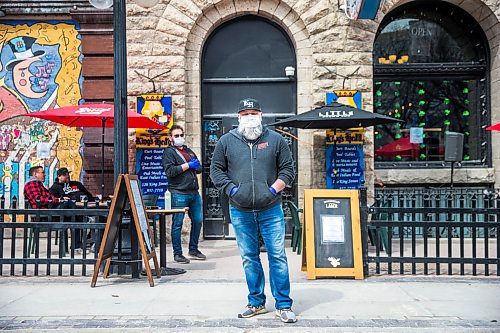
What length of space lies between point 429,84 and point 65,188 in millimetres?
8284

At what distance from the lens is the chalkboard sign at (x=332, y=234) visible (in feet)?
26.2

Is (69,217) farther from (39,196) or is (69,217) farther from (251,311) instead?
(251,311)

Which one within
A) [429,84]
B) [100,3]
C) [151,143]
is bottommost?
[151,143]

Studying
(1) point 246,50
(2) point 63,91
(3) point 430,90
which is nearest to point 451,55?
(3) point 430,90

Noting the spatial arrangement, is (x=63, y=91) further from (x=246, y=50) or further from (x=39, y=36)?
(x=246, y=50)

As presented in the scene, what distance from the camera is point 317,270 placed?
26.2 feet

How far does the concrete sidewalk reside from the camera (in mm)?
5766

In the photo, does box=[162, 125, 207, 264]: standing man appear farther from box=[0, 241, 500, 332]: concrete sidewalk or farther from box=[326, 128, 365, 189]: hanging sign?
box=[326, 128, 365, 189]: hanging sign

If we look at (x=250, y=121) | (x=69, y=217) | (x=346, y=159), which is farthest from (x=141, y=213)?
(x=346, y=159)

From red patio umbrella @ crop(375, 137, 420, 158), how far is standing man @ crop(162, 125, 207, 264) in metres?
5.29

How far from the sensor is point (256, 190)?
19.6ft

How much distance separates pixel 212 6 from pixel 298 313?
8.18 meters

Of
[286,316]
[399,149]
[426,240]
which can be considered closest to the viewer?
[286,316]

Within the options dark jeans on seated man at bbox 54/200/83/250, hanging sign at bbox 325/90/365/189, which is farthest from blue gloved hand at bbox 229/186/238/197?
hanging sign at bbox 325/90/365/189
